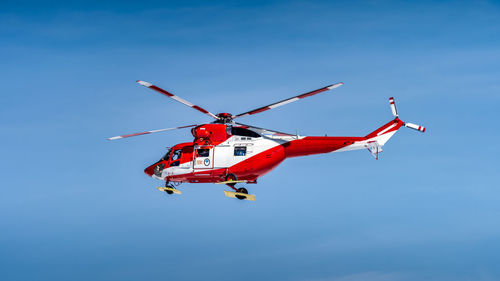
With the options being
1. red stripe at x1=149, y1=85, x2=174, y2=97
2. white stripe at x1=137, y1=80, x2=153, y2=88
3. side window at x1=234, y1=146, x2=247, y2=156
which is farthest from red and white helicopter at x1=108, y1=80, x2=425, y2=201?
white stripe at x1=137, y1=80, x2=153, y2=88

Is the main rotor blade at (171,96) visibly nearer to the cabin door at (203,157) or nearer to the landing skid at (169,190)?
the cabin door at (203,157)

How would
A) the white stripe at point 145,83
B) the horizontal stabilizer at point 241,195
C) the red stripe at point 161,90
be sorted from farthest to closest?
the horizontal stabilizer at point 241,195 < the red stripe at point 161,90 < the white stripe at point 145,83

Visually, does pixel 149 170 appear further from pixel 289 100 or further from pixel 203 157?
pixel 289 100

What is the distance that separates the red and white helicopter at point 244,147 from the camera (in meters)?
41.7

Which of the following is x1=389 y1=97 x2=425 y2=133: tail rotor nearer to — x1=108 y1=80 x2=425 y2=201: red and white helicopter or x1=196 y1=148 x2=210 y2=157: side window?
x1=108 y1=80 x2=425 y2=201: red and white helicopter

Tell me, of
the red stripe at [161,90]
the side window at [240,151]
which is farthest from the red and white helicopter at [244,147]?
the red stripe at [161,90]

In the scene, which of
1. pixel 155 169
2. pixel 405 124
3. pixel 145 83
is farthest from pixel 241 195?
pixel 405 124

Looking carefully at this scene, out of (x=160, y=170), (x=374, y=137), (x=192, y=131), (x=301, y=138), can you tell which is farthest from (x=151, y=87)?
(x=374, y=137)

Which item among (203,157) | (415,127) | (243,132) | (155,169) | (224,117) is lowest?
(155,169)

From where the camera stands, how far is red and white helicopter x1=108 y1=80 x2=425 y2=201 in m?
41.7

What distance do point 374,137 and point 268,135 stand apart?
8586 mm

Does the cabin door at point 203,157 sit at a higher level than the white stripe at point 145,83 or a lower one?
lower

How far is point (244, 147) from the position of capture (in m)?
42.0

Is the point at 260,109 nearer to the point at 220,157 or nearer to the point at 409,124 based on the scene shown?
the point at 220,157
